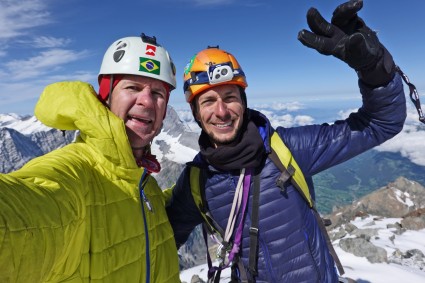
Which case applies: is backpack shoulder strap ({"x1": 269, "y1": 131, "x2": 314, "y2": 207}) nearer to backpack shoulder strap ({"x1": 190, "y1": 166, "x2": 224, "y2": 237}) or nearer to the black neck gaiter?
the black neck gaiter

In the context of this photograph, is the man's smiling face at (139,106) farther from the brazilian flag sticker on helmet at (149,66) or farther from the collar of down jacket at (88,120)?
the collar of down jacket at (88,120)

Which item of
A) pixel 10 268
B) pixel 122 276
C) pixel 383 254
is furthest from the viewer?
pixel 383 254

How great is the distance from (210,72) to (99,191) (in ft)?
10.2

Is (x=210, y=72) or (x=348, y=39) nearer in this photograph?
(x=348, y=39)

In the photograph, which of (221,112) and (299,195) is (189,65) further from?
(299,195)

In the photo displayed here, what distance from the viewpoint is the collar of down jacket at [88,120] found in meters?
3.28

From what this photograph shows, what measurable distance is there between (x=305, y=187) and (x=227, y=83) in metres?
2.25

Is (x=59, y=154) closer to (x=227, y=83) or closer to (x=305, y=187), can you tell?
(x=227, y=83)

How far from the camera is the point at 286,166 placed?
4.77 meters

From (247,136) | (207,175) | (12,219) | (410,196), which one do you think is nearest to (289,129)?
(247,136)

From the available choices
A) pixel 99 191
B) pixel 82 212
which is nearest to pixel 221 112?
pixel 99 191

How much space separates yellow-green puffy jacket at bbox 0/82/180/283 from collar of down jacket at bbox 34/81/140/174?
1 centimetres

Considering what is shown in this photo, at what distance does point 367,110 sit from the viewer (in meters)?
4.73

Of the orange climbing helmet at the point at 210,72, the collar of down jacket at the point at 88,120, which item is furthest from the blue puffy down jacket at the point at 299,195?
the collar of down jacket at the point at 88,120
